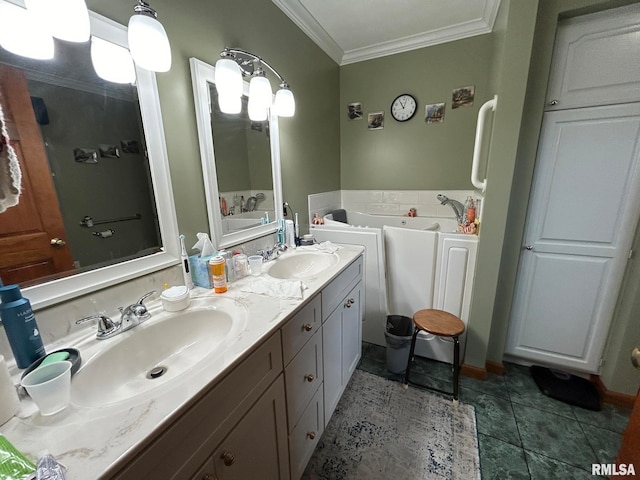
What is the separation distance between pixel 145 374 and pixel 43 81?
93 cm

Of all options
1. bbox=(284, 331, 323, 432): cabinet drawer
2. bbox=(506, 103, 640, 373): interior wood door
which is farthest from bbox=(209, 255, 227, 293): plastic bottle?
bbox=(506, 103, 640, 373): interior wood door

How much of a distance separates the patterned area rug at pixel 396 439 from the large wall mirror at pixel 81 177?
125 centimetres

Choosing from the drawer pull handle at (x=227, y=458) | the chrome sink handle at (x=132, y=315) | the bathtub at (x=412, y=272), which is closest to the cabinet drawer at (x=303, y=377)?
the drawer pull handle at (x=227, y=458)

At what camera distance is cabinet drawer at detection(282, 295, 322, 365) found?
0.91 m

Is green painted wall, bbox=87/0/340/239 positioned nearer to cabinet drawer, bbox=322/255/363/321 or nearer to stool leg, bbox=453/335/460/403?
cabinet drawer, bbox=322/255/363/321

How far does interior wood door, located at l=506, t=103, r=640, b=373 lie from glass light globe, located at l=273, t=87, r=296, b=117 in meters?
1.48

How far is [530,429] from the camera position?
4.51 feet

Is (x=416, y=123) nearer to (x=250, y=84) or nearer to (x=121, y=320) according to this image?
(x=250, y=84)

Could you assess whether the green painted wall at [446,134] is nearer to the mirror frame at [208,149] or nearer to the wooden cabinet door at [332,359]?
the wooden cabinet door at [332,359]

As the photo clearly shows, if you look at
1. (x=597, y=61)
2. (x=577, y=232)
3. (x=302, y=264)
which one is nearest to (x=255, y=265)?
(x=302, y=264)

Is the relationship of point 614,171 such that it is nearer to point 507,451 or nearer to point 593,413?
point 593,413

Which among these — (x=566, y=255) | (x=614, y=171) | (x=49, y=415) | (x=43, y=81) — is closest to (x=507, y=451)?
(x=566, y=255)

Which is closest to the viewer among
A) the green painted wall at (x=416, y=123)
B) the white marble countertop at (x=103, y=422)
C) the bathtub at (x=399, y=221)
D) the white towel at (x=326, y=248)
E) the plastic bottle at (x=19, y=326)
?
the white marble countertop at (x=103, y=422)

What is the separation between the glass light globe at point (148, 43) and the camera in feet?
2.67
